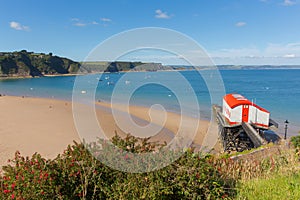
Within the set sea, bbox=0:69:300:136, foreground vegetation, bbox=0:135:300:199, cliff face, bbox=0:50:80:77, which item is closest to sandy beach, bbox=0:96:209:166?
sea, bbox=0:69:300:136

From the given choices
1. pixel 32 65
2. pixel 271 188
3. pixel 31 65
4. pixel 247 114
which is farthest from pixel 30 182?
pixel 32 65

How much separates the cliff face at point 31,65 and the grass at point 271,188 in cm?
11273

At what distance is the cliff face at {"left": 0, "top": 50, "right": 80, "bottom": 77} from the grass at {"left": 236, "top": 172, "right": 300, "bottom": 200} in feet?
370

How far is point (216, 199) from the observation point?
308cm

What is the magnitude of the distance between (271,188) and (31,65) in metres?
124

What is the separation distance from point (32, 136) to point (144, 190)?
47.2 feet

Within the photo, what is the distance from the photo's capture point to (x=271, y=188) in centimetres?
348

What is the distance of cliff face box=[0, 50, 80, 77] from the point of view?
99.6 meters

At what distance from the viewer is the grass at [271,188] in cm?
326

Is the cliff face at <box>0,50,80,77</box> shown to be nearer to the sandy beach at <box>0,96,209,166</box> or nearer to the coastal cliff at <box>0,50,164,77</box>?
the coastal cliff at <box>0,50,164,77</box>

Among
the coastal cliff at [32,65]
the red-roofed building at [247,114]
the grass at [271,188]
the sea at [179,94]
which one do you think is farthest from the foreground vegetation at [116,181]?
the coastal cliff at [32,65]

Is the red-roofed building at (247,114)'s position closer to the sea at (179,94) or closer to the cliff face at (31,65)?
the sea at (179,94)

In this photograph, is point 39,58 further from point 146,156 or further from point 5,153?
point 146,156

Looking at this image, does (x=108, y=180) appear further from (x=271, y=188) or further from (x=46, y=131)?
(x=46, y=131)
